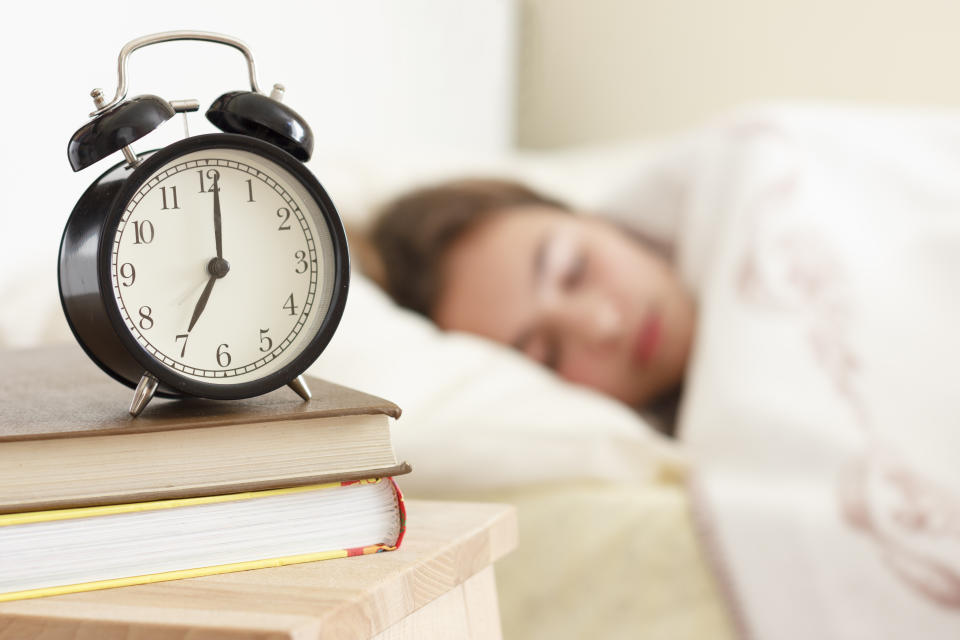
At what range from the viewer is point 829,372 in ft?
3.21

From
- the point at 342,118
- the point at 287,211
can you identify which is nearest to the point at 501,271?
the point at 342,118

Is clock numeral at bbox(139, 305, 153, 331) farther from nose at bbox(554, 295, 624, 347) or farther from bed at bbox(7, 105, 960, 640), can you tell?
nose at bbox(554, 295, 624, 347)

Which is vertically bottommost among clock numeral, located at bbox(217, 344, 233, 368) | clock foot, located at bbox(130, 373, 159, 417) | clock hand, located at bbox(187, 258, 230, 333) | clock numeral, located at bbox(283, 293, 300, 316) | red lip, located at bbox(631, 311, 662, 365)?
red lip, located at bbox(631, 311, 662, 365)

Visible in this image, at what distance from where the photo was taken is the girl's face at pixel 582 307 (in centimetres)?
131

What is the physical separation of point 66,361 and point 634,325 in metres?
0.93

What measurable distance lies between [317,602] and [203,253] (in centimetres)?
15

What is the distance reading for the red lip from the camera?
4.30 ft

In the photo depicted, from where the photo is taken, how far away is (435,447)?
2.97 ft

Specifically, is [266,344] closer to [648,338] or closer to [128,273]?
[128,273]

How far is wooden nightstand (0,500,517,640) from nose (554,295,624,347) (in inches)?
36.4

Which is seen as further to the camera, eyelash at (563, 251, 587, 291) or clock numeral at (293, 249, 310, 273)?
eyelash at (563, 251, 587, 291)

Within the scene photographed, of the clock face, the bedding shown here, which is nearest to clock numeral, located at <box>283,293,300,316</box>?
the clock face

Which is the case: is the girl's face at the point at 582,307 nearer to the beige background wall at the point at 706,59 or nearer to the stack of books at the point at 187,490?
the stack of books at the point at 187,490

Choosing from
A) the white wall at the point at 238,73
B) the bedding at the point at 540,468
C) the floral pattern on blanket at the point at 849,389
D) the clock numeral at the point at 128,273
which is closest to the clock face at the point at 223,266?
the clock numeral at the point at 128,273
